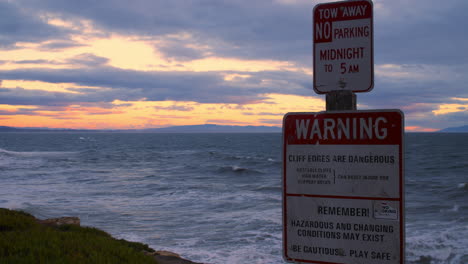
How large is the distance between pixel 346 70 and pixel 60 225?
36.0 feet

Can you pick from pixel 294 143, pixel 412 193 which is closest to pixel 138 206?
pixel 412 193

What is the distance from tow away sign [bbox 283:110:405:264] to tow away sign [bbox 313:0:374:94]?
25cm

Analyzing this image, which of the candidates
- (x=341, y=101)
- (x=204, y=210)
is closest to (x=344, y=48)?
(x=341, y=101)

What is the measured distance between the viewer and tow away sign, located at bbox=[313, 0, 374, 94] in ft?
8.05

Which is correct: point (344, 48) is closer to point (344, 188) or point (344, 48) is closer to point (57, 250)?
point (344, 188)

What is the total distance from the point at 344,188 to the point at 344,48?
847mm

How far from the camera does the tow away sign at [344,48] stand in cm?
245

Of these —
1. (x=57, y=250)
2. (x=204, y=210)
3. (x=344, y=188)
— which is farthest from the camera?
(x=204, y=210)

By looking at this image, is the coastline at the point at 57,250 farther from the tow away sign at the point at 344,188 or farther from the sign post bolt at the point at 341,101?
the sign post bolt at the point at 341,101

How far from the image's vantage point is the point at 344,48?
8.18 ft

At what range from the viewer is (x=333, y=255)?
7.77 ft

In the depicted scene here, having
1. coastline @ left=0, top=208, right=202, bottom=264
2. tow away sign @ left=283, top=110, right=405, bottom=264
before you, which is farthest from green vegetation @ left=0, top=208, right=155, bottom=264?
tow away sign @ left=283, top=110, right=405, bottom=264

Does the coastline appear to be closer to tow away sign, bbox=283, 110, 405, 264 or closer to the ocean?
tow away sign, bbox=283, 110, 405, 264

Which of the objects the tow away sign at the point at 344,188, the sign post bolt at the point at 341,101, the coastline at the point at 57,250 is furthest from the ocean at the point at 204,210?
the sign post bolt at the point at 341,101
